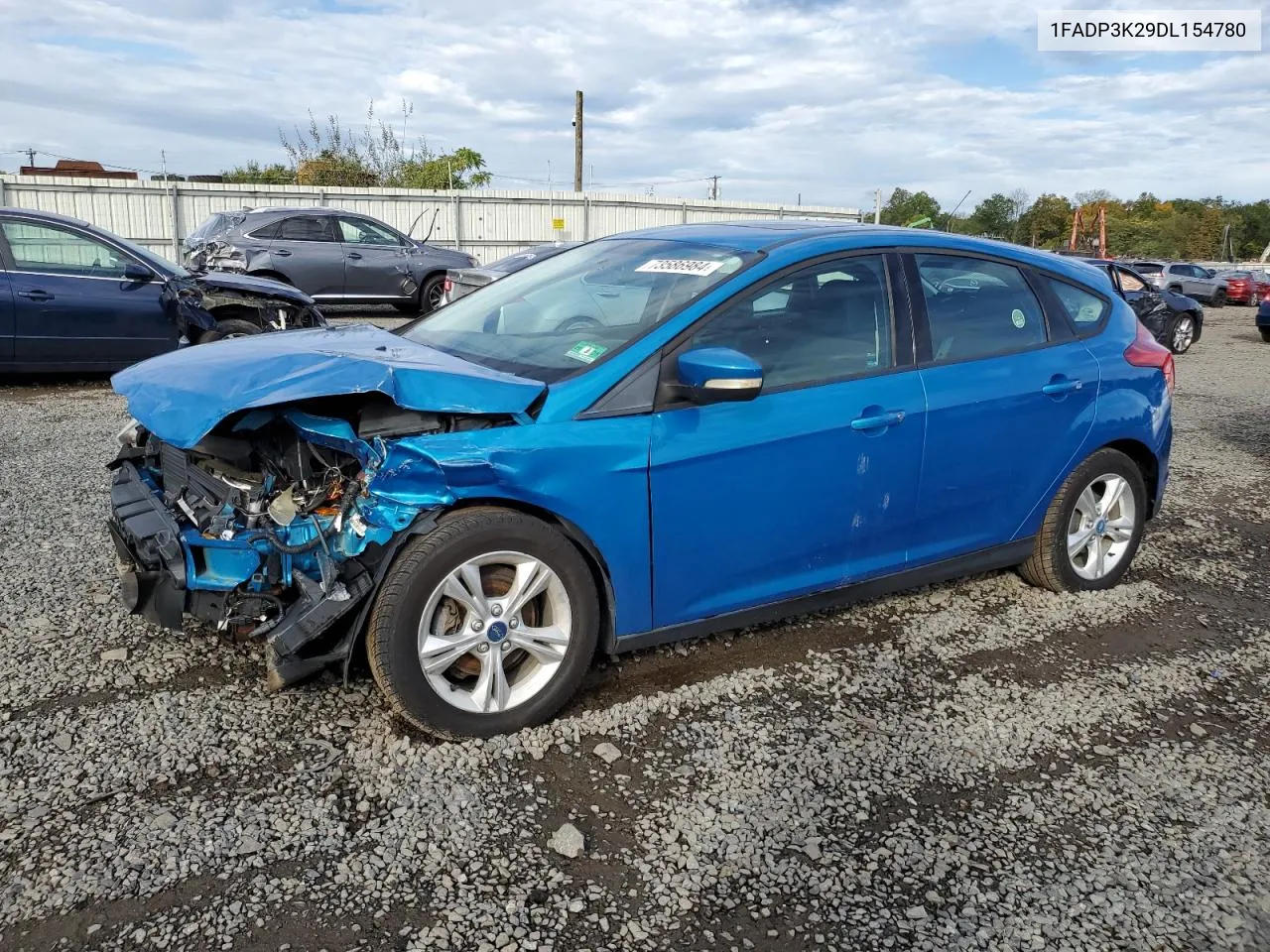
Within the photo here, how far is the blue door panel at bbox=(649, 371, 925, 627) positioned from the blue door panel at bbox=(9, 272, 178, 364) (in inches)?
294

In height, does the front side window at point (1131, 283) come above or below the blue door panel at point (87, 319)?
above

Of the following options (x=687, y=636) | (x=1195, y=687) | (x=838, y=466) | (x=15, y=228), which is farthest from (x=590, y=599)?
(x=15, y=228)

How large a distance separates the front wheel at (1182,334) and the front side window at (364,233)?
531 inches

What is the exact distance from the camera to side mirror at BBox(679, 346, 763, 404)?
3055mm

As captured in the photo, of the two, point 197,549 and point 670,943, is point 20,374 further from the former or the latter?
point 670,943

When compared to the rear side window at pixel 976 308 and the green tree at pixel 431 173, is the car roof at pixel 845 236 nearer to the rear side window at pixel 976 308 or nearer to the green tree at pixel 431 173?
the rear side window at pixel 976 308

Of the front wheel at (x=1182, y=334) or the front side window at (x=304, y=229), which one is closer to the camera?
the front side window at (x=304, y=229)

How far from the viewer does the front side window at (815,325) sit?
3.40 m

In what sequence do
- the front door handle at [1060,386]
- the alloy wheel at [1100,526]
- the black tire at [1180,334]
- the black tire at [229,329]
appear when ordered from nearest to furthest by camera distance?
the front door handle at [1060,386] < the alloy wheel at [1100,526] < the black tire at [229,329] < the black tire at [1180,334]

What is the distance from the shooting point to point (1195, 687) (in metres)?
3.71

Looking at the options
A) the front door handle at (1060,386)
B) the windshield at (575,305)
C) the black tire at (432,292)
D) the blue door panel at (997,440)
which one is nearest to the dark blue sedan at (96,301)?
the windshield at (575,305)

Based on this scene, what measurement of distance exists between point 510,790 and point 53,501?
3.99 metres

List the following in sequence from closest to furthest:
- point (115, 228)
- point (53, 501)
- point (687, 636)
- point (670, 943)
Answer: point (670, 943), point (687, 636), point (53, 501), point (115, 228)

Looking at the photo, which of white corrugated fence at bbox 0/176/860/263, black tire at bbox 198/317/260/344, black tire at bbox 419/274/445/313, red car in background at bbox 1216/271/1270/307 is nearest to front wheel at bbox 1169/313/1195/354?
white corrugated fence at bbox 0/176/860/263
